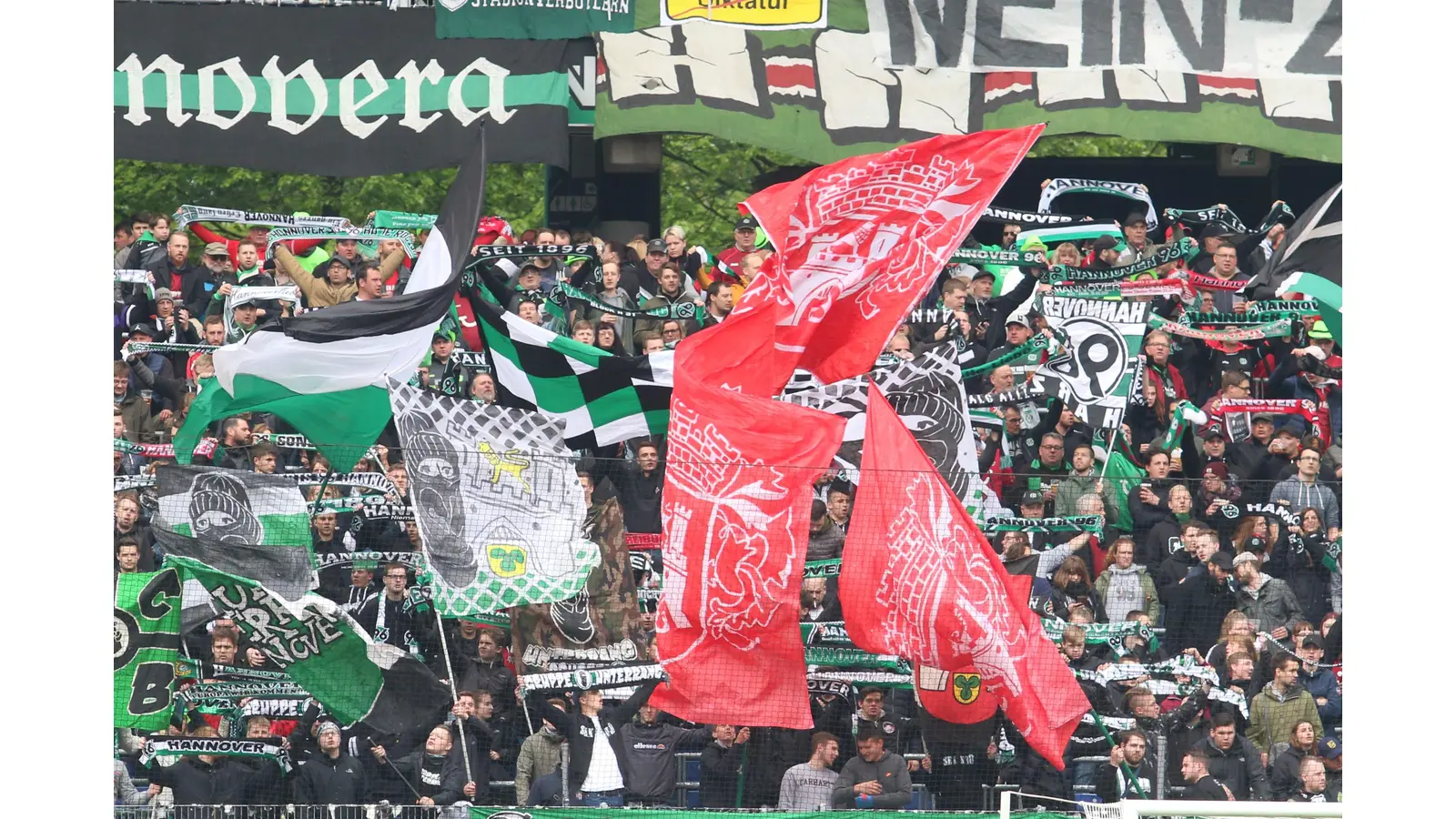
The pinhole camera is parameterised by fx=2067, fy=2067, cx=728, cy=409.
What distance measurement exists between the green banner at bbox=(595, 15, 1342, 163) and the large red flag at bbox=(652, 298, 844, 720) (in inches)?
265

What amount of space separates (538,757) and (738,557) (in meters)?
1.62

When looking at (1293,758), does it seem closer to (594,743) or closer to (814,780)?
(814,780)

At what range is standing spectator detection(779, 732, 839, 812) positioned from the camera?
1141 cm

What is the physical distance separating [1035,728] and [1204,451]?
12.5ft

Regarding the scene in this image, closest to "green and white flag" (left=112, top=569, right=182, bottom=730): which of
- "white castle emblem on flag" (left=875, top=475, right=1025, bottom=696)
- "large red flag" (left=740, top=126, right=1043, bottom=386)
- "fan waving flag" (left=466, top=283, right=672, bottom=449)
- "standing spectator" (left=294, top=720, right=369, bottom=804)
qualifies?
"standing spectator" (left=294, top=720, right=369, bottom=804)

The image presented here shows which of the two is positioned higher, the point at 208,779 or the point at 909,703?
the point at 909,703

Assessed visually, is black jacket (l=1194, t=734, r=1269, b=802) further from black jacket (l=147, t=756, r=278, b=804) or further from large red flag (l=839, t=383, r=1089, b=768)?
black jacket (l=147, t=756, r=278, b=804)

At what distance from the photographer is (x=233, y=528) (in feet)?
36.5

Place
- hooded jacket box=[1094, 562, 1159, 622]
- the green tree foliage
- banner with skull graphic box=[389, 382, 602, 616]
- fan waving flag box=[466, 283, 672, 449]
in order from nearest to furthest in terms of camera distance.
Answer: banner with skull graphic box=[389, 382, 602, 616] → hooded jacket box=[1094, 562, 1159, 622] → fan waving flag box=[466, 283, 672, 449] → the green tree foliage

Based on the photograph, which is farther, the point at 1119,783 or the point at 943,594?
the point at 1119,783

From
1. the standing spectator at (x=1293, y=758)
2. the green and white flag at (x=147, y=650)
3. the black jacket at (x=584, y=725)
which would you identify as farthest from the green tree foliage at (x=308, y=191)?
the standing spectator at (x=1293, y=758)

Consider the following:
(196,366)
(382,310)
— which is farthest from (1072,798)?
(196,366)

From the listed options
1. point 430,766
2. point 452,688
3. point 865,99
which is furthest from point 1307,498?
point 865,99

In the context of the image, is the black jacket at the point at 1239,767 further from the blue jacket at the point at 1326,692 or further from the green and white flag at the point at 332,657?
the green and white flag at the point at 332,657
